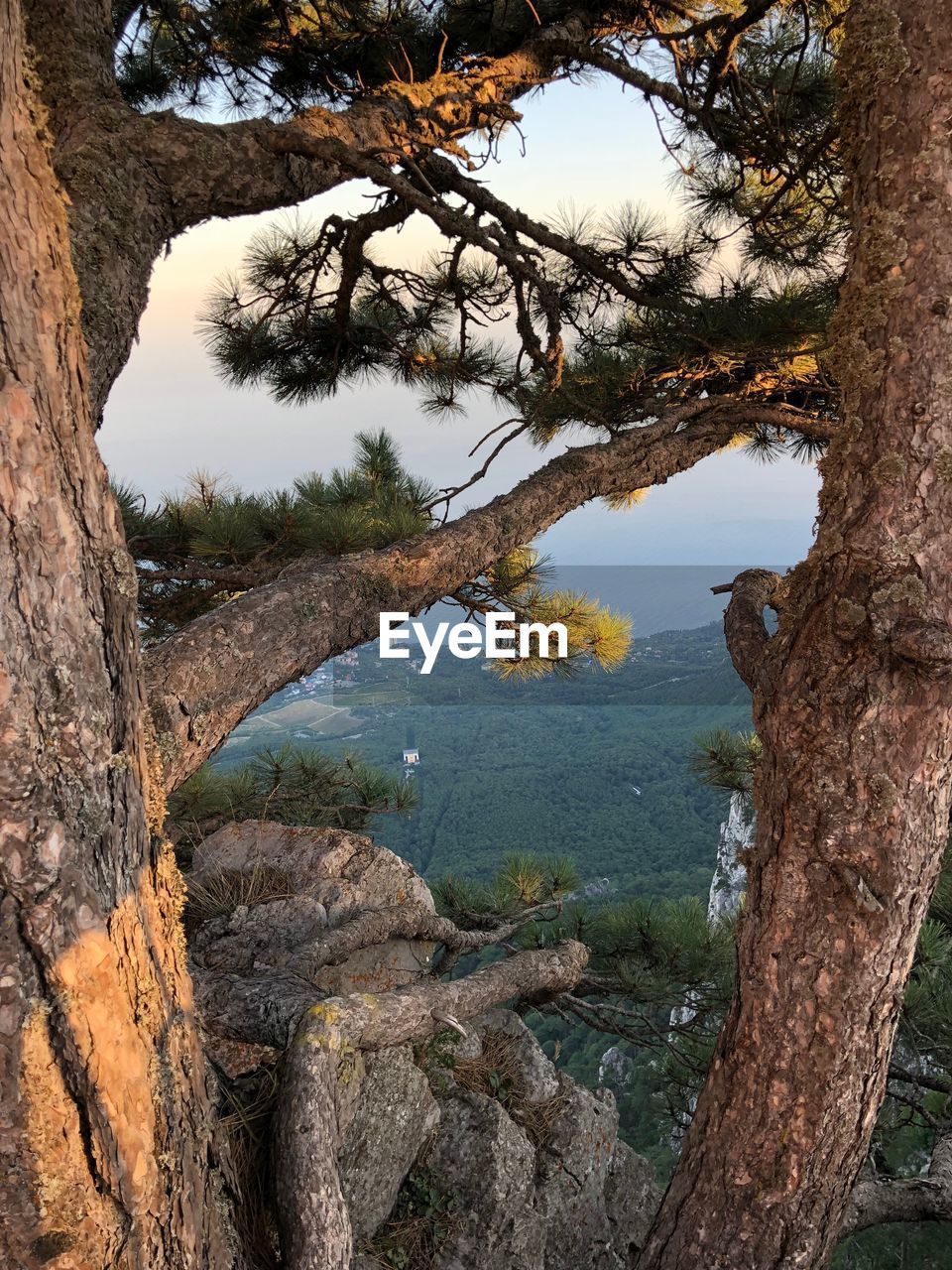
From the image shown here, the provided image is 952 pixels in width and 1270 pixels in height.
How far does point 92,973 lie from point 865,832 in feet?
3.48

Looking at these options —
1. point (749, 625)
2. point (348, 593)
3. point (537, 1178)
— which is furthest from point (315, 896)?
point (749, 625)

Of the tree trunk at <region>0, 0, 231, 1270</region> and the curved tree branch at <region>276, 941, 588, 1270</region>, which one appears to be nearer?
the tree trunk at <region>0, 0, 231, 1270</region>

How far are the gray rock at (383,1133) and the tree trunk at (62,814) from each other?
3.24ft

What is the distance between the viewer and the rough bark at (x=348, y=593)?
4.26ft

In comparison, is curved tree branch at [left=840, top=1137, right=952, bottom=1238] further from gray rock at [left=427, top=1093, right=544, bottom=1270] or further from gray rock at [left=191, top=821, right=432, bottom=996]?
gray rock at [left=191, top=821, right=432, bottom=996]

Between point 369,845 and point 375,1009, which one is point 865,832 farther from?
point 369,845

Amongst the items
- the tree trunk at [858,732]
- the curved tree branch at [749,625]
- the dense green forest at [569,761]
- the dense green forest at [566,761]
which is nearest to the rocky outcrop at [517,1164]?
the tree trunk at [858,732]

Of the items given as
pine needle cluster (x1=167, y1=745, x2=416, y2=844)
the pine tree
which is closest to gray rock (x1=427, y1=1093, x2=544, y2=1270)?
the pine tree

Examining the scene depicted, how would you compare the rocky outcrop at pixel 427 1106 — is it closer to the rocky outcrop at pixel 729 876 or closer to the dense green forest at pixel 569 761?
the rocky outcrop at pixel 729 876

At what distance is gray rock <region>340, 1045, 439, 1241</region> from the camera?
1.83 metres

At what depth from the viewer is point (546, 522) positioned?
6.67 feet

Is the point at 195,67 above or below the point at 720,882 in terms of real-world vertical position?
above

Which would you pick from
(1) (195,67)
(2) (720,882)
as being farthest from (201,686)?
(2) (720,882)

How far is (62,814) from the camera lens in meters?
0.84
